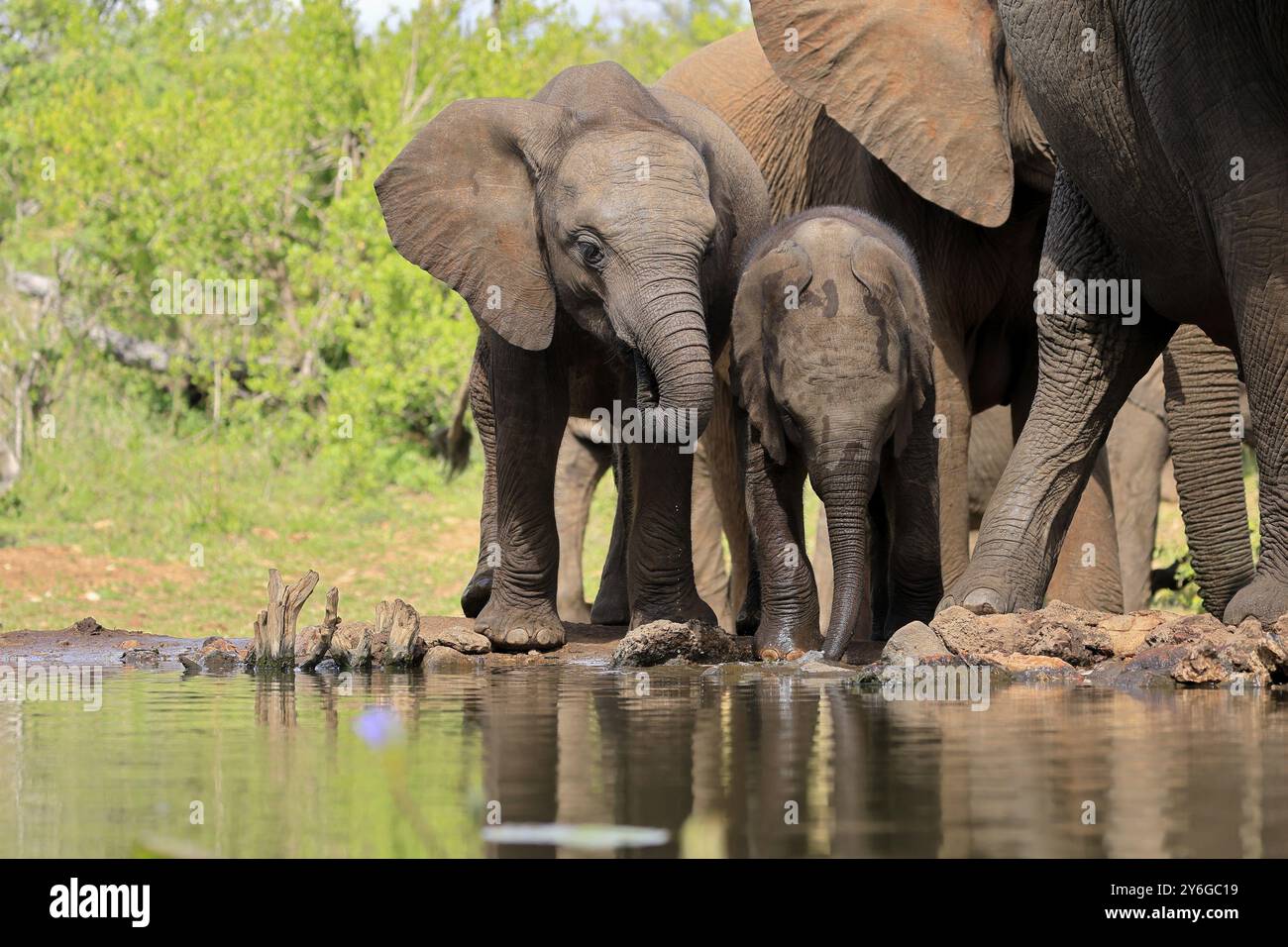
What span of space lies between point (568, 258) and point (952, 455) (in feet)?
5.51

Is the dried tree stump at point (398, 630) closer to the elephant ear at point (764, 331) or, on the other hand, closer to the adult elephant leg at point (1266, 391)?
the elephant ear at point (764, 331)

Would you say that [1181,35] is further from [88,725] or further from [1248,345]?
[88,725]

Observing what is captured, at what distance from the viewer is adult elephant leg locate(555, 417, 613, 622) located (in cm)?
1181

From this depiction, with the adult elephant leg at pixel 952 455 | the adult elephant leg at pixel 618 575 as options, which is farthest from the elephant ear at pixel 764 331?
the adult elephant leg at pixel 618 575

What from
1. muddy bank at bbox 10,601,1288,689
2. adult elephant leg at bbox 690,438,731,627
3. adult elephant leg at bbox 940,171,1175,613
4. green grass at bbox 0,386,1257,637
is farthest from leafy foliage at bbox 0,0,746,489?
adult elephant leg at bbox 940,171,1175,613

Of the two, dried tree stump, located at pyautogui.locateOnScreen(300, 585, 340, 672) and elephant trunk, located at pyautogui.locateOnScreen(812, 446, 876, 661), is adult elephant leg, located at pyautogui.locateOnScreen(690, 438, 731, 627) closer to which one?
elephant trunk, located at pyautogui.locateOnScreen(812, 446, 876, 661)

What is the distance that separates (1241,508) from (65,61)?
15.7 m

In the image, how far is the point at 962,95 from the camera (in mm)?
8938

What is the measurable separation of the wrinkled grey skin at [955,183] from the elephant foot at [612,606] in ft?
4.74

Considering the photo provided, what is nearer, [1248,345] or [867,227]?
[1248,345]

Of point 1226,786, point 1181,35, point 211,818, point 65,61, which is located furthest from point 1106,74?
point 65,61

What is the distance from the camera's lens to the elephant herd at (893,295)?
6578mm

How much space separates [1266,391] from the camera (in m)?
6.43

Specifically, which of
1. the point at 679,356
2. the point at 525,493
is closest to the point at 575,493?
the point at 525,493
